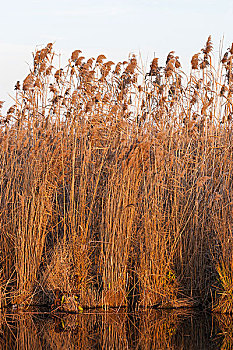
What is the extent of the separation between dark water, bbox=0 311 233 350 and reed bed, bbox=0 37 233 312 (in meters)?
0.25

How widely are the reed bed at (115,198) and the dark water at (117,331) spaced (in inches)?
9.8

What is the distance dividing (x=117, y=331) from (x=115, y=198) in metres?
1.23

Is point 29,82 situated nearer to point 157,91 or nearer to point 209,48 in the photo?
point 157,91

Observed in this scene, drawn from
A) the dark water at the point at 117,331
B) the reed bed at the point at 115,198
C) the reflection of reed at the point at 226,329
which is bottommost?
the dark water at the point at 117,331

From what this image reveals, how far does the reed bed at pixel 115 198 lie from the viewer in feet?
17.4

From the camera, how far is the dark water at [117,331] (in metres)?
4.42

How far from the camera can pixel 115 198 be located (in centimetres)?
531

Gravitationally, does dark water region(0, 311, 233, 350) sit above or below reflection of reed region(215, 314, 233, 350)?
below

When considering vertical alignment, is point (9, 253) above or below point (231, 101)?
below

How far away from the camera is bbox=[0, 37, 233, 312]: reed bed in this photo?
209 inches

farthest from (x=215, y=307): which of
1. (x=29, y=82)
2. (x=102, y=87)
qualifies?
(x=29, y=82)

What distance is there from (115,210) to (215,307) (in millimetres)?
1332

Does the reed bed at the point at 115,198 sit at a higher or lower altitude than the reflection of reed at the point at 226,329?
higher

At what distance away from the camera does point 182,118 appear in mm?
6230
